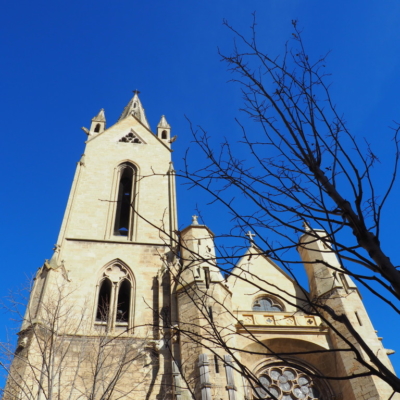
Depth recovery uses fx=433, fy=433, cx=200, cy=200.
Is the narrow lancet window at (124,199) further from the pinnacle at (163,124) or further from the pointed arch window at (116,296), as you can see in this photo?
the pinnacle at (163,124)

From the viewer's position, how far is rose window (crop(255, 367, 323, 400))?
11039 millimetres

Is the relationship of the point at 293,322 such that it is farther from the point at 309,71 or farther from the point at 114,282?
the point at 309,71

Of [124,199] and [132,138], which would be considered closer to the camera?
[124,199]

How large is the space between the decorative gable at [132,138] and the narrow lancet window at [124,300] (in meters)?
10.1

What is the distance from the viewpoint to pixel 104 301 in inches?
547

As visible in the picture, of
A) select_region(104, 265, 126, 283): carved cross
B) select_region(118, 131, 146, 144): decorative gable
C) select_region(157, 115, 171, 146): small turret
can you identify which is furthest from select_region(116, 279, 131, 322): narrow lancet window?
select_region(157, 115, 171, 146): small turret

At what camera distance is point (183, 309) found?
11789 mm

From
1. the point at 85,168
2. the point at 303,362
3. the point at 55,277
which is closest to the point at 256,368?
the point at 303,362

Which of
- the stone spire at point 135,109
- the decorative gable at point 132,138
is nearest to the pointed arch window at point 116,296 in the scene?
the decorative gable at point 132,138

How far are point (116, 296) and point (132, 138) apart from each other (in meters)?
11.4

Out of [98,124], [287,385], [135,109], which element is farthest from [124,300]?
[135,109]

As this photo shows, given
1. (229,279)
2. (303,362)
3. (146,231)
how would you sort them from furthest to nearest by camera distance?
(146,231)
(229,279)
(303,362)

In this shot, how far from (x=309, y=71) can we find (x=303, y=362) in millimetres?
9703

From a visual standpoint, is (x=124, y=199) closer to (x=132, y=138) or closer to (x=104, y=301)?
(x=132, y=138)
